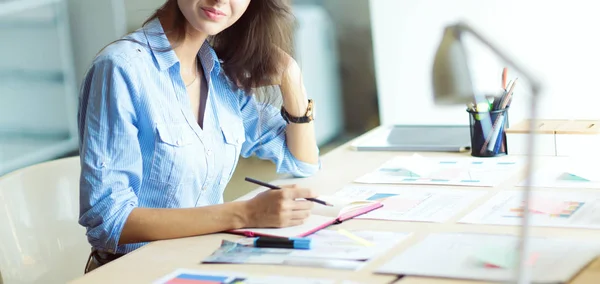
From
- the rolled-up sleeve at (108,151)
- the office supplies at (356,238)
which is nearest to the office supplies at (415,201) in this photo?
the office supplies at (356,238)

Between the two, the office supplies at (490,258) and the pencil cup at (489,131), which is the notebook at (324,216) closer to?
the office supplies at (490,258)

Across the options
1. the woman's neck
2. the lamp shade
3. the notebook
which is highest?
the woman's neck

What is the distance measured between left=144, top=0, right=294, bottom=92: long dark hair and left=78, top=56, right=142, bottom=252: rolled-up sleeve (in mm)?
414

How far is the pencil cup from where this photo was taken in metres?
2.05

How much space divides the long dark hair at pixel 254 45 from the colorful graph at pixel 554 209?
0.75 m

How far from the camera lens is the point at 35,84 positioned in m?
2.59

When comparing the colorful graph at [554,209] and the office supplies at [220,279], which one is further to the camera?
the colorful graph at [554,209]

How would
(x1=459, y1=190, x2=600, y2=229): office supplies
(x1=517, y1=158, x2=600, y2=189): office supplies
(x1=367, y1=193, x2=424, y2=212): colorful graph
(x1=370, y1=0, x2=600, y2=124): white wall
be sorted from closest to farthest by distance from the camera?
1. (x1=459, y1=190, x2=600, y2=229): office supplies
2. (x1=367, y1=193, x2=424, y2=212): colorful graph
3. (x1=517, y1=158, x2=600, y2=189): office supplies
4. (x1=370, y1=0, x2=600, y2=124): white wall

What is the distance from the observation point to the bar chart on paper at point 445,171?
72.2 inches

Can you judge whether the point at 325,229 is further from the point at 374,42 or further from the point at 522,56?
the point at 374,42

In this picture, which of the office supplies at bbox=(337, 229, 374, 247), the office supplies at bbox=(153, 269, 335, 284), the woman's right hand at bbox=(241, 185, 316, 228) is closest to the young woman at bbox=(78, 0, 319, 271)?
the woman's right hand at bbox=(241, 185, 316, 228)

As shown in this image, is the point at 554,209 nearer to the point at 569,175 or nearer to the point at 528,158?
the point at 569,175

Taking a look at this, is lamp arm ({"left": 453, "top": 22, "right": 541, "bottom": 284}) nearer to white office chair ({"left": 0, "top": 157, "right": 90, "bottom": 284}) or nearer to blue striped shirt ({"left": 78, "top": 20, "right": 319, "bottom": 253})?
blue striped shirt ({"left": 78, "top": 20, "right": 319, "bottom": 253})

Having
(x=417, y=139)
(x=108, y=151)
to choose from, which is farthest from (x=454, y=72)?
(x=417, y=139)
